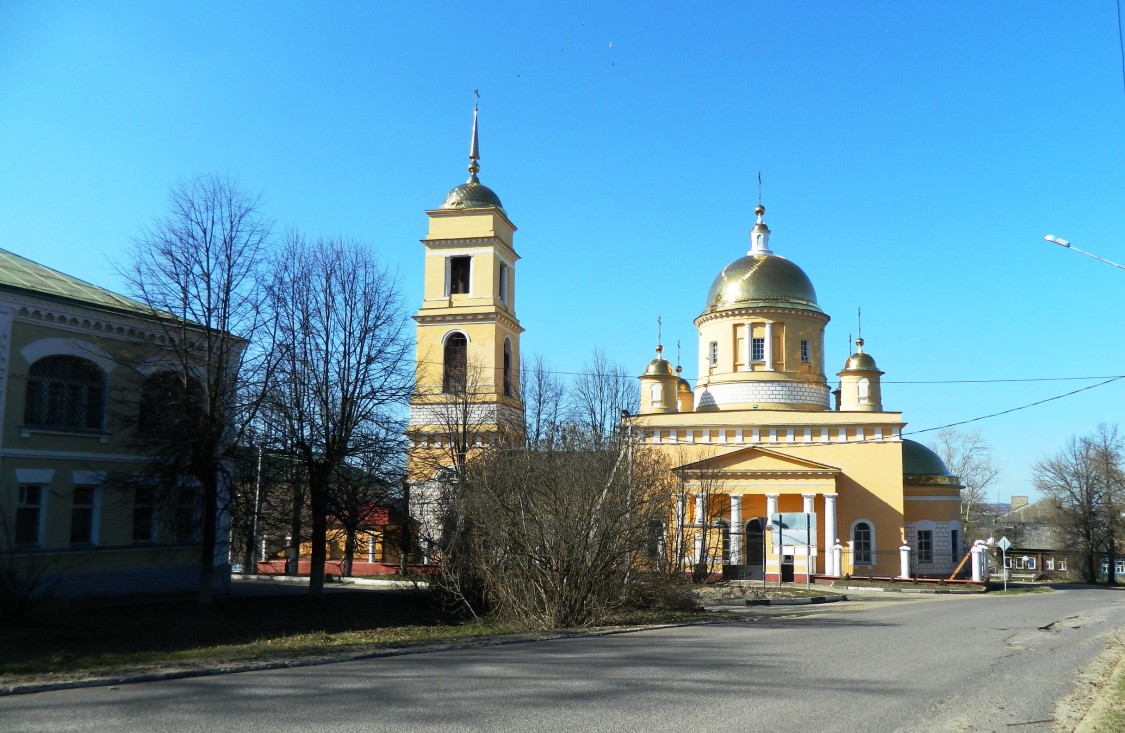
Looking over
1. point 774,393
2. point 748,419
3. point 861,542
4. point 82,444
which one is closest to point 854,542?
point 861,542

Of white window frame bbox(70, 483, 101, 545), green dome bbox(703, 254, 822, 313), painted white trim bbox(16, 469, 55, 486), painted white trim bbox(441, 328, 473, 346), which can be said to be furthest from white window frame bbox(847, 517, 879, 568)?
painted white trim bbox(16, 469, 55, 486)

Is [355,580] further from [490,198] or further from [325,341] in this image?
[490,198]

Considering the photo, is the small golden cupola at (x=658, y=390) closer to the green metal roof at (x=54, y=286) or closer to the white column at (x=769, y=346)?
the white column at (x=769, y=346)

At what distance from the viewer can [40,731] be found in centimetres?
821

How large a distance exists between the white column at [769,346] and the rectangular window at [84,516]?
32.6 metres

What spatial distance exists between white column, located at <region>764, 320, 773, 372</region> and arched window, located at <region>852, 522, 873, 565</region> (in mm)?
8718

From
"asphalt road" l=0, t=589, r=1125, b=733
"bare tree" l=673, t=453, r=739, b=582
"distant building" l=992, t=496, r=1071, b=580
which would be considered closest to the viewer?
"asphalt road" l=0, t=589, r=1125, b=733

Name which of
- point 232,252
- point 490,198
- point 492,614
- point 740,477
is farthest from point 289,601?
point 740,477

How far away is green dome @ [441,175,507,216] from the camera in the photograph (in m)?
39.3

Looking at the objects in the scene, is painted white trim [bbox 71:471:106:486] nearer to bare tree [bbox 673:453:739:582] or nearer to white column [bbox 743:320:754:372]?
bare tree [bbox 673:453:739:582]

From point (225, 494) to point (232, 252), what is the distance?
6456mm

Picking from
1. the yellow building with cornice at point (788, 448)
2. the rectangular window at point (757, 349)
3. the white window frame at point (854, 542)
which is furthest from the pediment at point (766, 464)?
the rectangular window at point (757, 349)

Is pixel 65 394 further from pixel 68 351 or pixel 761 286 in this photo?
pixel 761 286

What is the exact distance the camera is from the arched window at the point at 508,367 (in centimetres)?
3928
